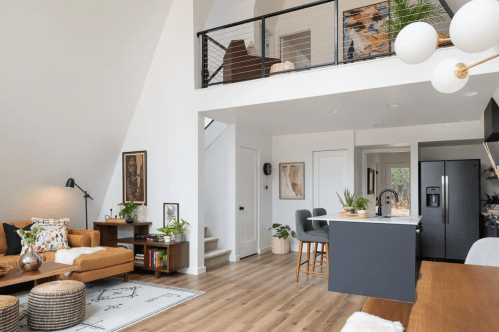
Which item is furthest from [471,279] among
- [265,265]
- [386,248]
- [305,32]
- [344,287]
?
[305,32]

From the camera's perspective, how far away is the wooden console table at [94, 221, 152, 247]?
5470 mm

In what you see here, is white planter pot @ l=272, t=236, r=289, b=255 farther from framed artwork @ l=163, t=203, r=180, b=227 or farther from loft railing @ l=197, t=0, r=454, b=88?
loft railing @ l=197, t=0, r=454, b=88

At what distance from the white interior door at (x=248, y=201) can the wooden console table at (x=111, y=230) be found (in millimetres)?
1566

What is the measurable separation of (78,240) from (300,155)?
13.5ft

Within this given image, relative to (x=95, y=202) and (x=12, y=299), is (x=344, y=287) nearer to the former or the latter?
(x=12, y=299)

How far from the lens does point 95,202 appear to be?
241 inches

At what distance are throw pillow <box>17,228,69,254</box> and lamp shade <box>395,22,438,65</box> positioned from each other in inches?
177

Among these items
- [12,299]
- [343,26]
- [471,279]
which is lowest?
[12,299]

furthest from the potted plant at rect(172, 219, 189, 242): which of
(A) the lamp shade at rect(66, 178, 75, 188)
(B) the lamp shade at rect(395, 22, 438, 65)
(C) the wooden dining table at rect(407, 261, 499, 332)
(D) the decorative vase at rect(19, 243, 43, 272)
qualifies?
(B) the lamp shade at rect(395, 22, 438, 65)

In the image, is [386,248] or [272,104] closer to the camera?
[386,248]

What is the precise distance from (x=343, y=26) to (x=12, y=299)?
663 centimetres

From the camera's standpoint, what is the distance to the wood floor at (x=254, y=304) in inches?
126

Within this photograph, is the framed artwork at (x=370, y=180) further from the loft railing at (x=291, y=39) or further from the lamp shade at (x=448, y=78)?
the lamp shade at (x=448, y=78)

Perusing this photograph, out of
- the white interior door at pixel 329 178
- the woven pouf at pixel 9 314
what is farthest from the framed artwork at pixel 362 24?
the woven pouf at pixel 9 314
